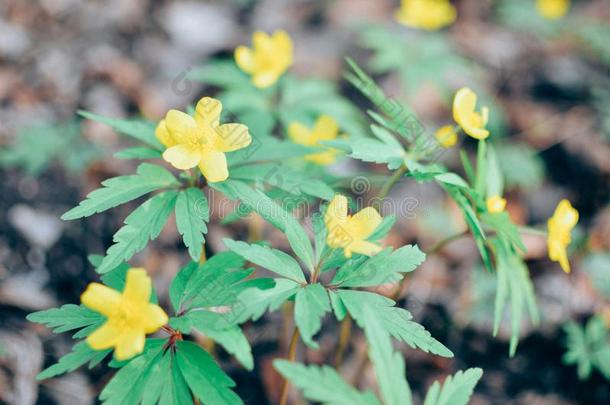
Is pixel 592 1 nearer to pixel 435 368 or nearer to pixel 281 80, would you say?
pixel 281 80

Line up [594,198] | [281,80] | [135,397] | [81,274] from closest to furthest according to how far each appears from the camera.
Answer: [135,397] < [81,274] < [281,80] < [594,198]

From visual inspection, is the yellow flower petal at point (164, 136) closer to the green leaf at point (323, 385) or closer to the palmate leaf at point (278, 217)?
the palmate leaf at point (278, 217)

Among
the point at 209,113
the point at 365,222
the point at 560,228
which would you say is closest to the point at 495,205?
the point at 560,228

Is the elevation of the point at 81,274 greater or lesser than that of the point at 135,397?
lesser

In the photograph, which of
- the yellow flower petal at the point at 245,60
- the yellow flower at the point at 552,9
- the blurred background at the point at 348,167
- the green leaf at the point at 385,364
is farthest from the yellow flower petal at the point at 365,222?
the yellow flower at the point at 552,9

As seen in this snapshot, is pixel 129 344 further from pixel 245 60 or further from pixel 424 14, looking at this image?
pixel 424 14

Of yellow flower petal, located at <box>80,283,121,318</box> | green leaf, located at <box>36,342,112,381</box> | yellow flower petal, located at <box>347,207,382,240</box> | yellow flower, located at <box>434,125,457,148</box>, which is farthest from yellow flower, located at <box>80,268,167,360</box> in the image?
yellow flower, located at <box>434,125,457,148</box>

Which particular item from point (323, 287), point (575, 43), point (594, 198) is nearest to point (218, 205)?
point (323, 287)
